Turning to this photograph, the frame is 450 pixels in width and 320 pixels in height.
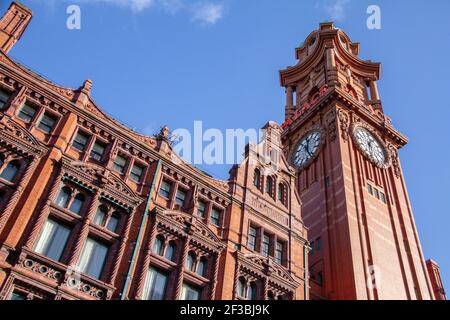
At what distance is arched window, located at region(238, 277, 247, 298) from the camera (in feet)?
104

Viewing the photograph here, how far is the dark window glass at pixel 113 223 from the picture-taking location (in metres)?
29.0

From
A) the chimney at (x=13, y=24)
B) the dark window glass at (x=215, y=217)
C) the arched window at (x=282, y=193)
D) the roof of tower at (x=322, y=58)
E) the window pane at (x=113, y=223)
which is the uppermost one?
the roof of tower at (x=322, y=58)

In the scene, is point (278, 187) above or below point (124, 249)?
above

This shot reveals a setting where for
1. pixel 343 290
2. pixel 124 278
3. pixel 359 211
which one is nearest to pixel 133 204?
pixel 124 278

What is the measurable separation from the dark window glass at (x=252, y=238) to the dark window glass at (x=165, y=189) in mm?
6621

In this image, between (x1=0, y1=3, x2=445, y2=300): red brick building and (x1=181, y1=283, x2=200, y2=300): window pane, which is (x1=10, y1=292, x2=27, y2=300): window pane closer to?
(x1=0, y1=3, x2=445, y2=300): red brick building

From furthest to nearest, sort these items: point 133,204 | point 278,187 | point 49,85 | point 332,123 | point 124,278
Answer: point 332,123 → point 278,187 → point 49,85 → point 133,204 → point 124,278

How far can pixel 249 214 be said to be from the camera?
36.4 metres

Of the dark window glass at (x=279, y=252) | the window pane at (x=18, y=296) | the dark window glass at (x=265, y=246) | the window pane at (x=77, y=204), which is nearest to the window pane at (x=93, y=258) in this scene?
the window pane at (x=77, y=204)

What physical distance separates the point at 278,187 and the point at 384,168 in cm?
2364

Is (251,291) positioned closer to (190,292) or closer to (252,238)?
(252,238)

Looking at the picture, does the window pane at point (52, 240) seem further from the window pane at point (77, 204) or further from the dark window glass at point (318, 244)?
the dark window glass at point (318, 244)
